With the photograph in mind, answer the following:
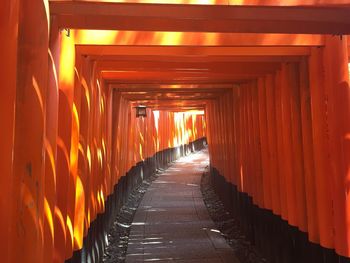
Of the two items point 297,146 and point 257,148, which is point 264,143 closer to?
→ point 257,148

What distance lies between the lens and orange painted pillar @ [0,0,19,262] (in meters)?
2.08

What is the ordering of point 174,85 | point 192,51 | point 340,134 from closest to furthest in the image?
1. point 340,134
2. point 192,51
3. point 174,85

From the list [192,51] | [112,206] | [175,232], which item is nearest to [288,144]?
[192,51]

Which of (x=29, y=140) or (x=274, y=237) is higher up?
(x=29, y=140)

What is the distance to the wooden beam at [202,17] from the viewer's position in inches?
124

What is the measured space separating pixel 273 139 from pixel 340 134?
6.02 ft

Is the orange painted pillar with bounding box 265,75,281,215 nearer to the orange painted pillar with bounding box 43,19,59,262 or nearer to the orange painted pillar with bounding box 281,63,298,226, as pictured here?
the orange painted pillar with bounding box 281,63,298,226

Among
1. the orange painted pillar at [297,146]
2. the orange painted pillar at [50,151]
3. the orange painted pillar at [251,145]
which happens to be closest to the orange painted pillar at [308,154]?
the orange painted pillar at [297,146]

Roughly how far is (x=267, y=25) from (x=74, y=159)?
2.52m

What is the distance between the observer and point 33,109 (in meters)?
2.46

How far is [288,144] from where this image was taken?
505 centimetres

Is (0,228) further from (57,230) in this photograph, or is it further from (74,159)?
(74,159)

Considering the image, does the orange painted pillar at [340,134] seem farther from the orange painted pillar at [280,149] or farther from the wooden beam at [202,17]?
the orange painted pillar at [280,149]

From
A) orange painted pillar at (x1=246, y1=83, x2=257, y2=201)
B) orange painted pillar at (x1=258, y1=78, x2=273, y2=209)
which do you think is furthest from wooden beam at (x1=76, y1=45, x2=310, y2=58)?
orange painted pillar at (x1=246, y1=83, x2=257, y2=201)
